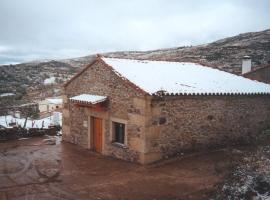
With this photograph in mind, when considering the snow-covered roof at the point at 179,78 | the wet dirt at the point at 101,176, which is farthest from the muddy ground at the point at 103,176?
the snow-covered roof at the point at 179,78

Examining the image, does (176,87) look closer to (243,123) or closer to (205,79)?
(205,79)

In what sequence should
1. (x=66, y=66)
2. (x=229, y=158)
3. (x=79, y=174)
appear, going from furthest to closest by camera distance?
(x=66, y=66), (x=229, y=158), (x=79, y=174)

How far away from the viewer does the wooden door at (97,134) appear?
15690 millimetres

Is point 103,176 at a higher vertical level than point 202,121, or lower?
lower

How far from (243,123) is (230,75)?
367 cm

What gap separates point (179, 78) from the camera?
15.8m

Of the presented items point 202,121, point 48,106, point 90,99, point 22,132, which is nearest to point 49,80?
point 48,106

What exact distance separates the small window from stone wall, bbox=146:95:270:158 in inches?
69.5

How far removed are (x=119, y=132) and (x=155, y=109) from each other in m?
2.38

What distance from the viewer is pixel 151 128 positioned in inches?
515

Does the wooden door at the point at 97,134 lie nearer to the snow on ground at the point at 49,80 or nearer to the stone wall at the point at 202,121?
the stone wall at the point at 202,121

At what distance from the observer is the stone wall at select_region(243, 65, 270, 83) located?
72.1ft

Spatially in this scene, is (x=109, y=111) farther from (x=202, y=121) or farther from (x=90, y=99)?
(x=202, y=121)

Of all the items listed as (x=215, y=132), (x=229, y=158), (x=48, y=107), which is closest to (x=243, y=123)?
(x=215, y=132)
